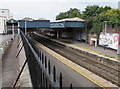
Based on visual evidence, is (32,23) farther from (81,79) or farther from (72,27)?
(81,79)

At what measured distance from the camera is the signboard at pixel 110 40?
73.4 feet

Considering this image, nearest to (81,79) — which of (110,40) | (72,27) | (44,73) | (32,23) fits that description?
(44,73)

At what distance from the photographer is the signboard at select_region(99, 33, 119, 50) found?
22359 millimetres

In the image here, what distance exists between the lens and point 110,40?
77.6ft

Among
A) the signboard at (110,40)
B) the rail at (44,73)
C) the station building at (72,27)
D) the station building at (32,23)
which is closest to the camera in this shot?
the rail at (44,73)

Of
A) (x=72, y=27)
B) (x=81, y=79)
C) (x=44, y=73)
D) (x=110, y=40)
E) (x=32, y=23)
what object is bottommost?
(x=81, y=79)

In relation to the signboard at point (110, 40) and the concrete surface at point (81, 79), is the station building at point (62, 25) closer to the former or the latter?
the signboard at point (110, 40)

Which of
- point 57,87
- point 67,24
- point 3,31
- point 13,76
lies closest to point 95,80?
point 13,76

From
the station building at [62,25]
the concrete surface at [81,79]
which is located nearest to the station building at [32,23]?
the station building at [62,25]

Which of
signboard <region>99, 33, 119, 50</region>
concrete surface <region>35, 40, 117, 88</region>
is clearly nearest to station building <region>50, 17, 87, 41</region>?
signboard <region>99, 33, 119, 50</region>

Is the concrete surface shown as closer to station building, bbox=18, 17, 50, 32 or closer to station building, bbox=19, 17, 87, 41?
station building, bbox=18, 17, 50, 32

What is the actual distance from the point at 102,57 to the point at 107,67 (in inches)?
91.3

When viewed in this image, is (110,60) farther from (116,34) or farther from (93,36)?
(93,36)

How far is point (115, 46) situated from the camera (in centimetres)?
2236
